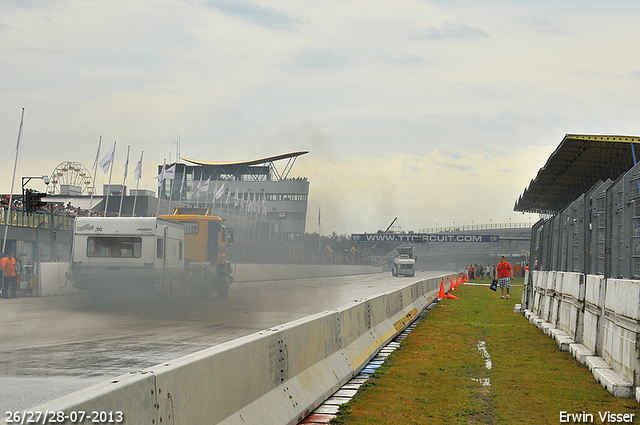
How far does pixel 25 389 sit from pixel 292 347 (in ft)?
11.0

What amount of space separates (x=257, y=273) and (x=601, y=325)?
140 feet

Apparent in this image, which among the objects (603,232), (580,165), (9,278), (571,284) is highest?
(580,165)

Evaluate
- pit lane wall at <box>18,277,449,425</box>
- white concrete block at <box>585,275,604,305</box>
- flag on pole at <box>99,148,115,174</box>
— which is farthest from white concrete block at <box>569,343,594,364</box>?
flag on pole at <box>99,148,115,174</box>

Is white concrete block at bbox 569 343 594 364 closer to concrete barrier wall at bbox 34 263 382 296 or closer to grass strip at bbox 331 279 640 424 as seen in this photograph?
grass strip at bbox 331 279 640 424

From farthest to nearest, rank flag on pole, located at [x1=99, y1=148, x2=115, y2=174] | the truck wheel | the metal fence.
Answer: flag on pole, located at [x1=99, y1=148, x2=115, y2=174] < the truck wheel < the metal fence

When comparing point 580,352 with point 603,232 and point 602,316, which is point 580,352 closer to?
point 602,316

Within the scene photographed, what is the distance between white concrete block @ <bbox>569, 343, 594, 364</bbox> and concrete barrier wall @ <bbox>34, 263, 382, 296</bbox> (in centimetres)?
2100

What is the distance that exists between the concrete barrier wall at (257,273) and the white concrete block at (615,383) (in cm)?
2284

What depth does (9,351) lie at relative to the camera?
12148 mm

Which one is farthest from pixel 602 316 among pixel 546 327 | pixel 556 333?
pixel 546 327

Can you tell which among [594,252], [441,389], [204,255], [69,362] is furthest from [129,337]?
[204,255]

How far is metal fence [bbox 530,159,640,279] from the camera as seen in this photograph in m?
9.26

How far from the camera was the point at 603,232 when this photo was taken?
1191 centimetres

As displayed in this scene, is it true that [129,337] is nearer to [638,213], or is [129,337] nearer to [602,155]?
[638,213]
